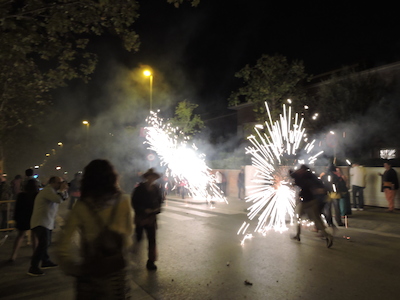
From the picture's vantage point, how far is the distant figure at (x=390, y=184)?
11227 mm

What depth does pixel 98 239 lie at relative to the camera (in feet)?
7.97

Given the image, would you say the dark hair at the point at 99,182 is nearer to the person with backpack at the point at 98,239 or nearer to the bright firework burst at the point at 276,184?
the person with backpack at the point at 98,239

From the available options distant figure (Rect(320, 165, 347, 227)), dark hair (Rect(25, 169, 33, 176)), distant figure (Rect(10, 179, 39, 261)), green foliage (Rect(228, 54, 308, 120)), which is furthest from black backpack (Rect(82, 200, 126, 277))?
green foliage (Rect(228, 54, 308, 120))

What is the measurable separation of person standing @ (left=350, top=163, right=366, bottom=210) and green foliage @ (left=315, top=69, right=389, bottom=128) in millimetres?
5261

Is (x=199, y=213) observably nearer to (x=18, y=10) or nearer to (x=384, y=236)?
(x=384, y=236)

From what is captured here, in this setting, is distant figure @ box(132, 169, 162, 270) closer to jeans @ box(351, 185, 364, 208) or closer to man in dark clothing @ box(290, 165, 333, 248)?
man in dark clothing @ box(290, 165, 333, 248)

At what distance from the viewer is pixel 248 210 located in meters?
13.3

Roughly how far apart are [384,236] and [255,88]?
10630 mm

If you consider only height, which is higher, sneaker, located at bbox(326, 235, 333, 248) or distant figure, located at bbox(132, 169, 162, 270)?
distant figure, located at bbox(132, 169, 162, 270)

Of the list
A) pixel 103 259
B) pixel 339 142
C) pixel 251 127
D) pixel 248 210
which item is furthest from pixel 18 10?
pixel 339 142

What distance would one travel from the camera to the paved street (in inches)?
182

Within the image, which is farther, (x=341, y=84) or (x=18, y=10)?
(x=341, y=84)

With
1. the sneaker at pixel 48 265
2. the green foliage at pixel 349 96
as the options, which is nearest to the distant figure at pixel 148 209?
the sneaker at pixel 48 265

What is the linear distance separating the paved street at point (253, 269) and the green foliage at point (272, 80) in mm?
9650
